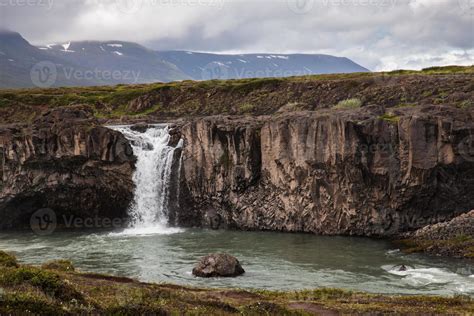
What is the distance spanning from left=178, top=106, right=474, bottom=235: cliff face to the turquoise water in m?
3.19

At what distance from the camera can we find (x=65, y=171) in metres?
71.9

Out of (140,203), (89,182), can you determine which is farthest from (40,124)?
(140,203)

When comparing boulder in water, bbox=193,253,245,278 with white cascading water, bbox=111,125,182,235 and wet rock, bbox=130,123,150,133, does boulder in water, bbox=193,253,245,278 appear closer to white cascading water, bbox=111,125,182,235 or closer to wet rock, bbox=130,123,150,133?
white cascading water, bbox=111,125,182,235

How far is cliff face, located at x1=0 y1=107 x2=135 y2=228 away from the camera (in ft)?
233

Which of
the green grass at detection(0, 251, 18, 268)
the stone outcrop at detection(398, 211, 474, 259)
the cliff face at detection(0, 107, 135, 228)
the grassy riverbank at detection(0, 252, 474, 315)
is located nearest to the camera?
the grassy riverbank at detection(0, 252, 474, 315)

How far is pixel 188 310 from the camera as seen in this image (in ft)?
84.9

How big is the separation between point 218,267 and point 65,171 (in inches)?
1390

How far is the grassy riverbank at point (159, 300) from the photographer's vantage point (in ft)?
73.7

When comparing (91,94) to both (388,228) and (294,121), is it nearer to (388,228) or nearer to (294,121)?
(294,121)

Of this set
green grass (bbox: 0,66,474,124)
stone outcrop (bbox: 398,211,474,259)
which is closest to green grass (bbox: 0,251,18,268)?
stone outcrop (bbox: 398,211,474,259)

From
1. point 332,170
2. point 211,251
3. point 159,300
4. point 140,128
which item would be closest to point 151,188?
point 140,128

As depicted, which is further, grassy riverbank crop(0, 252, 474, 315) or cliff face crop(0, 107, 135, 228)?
cliff face crop(0, 107, 135, 228)

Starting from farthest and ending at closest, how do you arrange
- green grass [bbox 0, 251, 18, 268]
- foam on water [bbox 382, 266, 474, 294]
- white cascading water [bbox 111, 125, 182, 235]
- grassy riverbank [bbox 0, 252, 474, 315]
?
white cascading water [bbox 111, 125, 182, 235] < foam on water [bbox 382, 266, 474, 294] < green grass [bbox 0, 251, 18, 268] < grassy riverbank [bbox 0, 252, 474, 315]

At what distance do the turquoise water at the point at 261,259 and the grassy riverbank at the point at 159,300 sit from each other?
21.2 feet
